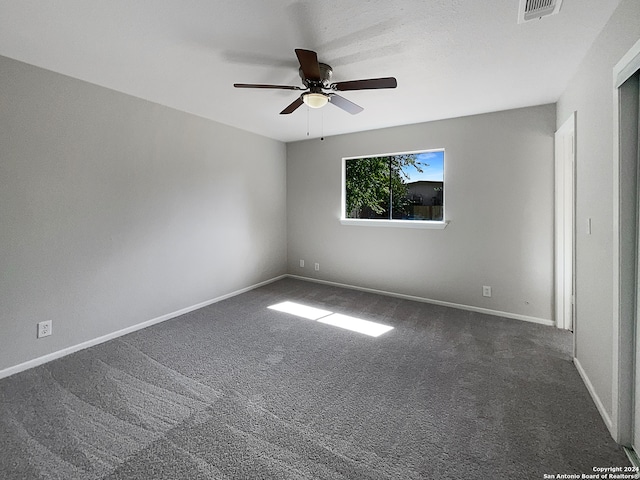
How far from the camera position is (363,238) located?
4.52 metres

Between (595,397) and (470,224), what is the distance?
7.04 feet

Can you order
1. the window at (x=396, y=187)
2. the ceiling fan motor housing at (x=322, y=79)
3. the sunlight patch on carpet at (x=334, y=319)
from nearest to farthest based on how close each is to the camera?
the ceiling fan motor housing at (x=322, y=79), the sunlight patch on carpet at (x=334, y=319), the window at (x=396, y=187)

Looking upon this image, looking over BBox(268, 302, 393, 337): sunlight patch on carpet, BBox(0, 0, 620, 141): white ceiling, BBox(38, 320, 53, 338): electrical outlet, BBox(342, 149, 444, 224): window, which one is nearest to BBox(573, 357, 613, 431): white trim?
BBox(268, 302, 393, 337): sunlight patch on carpet

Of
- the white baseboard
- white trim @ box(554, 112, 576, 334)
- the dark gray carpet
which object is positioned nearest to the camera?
the dark gray carpet

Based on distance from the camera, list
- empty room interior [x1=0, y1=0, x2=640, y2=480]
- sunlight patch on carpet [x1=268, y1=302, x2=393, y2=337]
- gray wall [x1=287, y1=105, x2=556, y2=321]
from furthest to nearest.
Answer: gray wall [x1=287, y1=105, x2=556, y2=321], sunlight patch on carpet [x1=268, y1=302, x2=393, y2=337], empty room interior [x1=0, y1=0, x2=640, y2=480]

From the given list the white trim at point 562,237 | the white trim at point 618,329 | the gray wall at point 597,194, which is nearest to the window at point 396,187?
the white trim at point 562,237

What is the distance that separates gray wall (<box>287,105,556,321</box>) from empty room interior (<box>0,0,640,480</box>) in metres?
0.03

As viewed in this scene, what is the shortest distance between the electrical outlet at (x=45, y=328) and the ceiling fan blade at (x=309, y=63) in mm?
2929

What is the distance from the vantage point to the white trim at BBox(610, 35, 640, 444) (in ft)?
5.13

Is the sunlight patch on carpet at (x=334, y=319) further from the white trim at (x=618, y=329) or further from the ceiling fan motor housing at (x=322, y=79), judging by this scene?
the ceiling fan motor housing at (x=322, y=79)

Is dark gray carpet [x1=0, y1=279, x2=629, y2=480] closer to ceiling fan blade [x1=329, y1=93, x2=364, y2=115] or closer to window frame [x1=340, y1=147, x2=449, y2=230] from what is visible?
window frame [x1=340, y1=147, x2=449, y2=230]

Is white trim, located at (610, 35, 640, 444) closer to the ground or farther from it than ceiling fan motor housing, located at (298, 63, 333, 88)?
closer to the ground

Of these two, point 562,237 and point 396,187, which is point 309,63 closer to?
point 396,187

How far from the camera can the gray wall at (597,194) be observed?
66.9 inches
